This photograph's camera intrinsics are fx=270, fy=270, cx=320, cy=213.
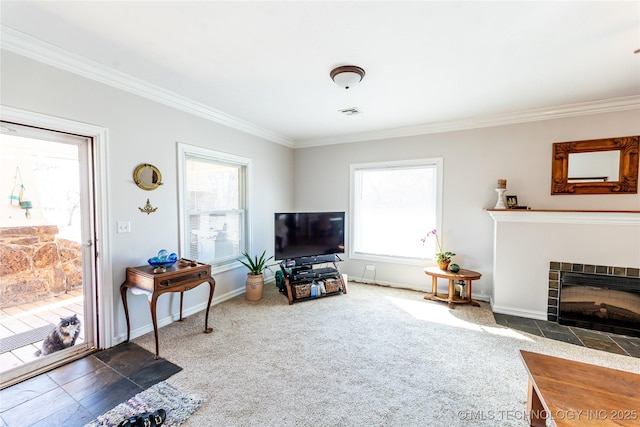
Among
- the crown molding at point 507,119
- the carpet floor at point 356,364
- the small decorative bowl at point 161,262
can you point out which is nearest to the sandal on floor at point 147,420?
the carpet floor at point 356,364

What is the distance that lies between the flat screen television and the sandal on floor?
2.22m

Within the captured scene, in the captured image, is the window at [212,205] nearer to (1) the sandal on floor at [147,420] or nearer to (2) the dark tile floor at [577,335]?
(1) the sandal on floor at [147,420]

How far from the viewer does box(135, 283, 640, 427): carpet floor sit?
175cm

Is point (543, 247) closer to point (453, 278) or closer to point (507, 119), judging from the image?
point (453, 278)

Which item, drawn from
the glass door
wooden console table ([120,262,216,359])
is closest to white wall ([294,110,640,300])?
wooden console table ([120,262,216,359])

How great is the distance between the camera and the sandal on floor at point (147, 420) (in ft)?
5.22

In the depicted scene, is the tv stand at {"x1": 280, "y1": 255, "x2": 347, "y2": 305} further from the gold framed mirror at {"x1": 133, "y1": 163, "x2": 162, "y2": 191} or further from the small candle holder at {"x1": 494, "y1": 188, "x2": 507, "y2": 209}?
the small candle holder at {"x1": 494, "y1": 188, "x2": 507, "y2": 209}

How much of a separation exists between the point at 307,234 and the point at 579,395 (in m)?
→ 3.12

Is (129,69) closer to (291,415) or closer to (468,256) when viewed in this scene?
(291,415)

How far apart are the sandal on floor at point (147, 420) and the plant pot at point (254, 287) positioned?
202cm

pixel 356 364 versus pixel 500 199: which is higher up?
pixel 500 199

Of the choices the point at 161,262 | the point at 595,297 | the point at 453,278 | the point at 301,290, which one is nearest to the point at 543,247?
the point at 595,297

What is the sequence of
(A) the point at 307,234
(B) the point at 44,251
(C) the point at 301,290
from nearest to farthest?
1. (B) the point at 44,251
2. (C) the point at 301,290
3. (A) the point at 307,234

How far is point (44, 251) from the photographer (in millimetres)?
2232
